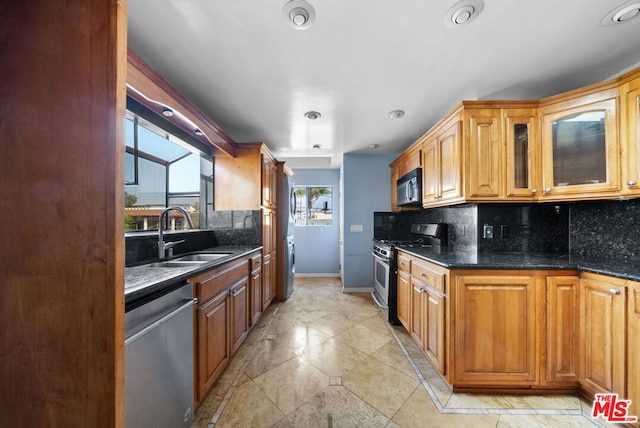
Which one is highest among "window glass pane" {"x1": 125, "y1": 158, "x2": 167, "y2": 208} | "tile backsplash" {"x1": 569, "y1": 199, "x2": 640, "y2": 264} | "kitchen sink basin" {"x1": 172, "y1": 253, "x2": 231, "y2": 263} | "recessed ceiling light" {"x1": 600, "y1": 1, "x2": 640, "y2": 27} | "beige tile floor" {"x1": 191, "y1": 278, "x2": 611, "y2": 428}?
"recessed ceiling light" {"x1": 600, "y1": 1, "x2": 640, "y2": 27}

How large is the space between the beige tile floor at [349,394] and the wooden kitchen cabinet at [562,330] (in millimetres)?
179

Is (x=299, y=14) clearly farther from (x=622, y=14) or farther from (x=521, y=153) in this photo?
(x=521, y=153)

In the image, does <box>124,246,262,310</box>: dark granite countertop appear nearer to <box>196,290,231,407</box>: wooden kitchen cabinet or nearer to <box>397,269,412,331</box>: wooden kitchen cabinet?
<box>196,290,231,407</box>: wooden kitchen cabinet

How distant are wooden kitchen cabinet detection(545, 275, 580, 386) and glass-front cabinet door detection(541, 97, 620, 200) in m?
0.68

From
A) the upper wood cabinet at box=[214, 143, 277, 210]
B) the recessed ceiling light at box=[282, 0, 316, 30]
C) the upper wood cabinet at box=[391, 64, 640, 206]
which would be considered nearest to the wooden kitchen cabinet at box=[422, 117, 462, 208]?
the upper wood cabinet at box=[391, 64, 640, 206]

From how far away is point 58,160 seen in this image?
63cm

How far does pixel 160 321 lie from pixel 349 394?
1339 mm

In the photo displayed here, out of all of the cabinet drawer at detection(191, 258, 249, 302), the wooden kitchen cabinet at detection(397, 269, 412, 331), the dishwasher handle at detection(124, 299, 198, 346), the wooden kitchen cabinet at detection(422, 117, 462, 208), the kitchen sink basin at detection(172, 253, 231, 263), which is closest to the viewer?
the dishwasher handle at detection(124, 299, 198, 346)

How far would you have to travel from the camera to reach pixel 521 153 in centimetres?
191

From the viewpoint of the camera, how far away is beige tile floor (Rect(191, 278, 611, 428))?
1405 mm

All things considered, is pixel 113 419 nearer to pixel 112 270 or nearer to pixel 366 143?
pixel 112 270

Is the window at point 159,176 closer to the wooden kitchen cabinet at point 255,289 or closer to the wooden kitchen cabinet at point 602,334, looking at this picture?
the wooden kitchen cabinet at point 255,289

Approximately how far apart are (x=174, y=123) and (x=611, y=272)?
3.21 metres

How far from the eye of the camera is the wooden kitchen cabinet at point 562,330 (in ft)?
5.08
